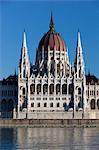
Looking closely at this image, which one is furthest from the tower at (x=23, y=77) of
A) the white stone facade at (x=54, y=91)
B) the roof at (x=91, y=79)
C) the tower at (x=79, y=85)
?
the roof at (x=91, y=79)

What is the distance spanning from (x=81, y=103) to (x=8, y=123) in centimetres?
1997

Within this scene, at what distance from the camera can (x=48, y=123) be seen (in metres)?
106

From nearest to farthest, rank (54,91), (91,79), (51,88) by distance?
1. (54,91)
2. (51,88)
3. (91,79)

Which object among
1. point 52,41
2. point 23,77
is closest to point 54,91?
point 23,77

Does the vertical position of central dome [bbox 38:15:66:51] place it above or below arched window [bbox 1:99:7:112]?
above

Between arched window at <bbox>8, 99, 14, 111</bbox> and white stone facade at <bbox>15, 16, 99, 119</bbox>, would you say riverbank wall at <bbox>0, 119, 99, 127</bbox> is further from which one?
arched window at <bbox>8, 99, 14, 111</bbox>

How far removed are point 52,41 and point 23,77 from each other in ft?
40.8

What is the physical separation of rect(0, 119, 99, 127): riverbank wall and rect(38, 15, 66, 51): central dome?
73.6 ft

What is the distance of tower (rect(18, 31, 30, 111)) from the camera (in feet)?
383

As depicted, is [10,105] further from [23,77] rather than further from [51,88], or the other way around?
[51,88]

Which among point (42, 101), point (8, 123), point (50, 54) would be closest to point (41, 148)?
point (8, 123)

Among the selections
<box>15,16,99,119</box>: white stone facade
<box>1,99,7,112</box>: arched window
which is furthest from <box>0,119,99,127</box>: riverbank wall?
<box>1,99,7,112</box>: arched window

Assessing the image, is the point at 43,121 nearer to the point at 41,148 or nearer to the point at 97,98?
the point at 97,98

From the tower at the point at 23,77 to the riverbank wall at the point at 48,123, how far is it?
10.1m
